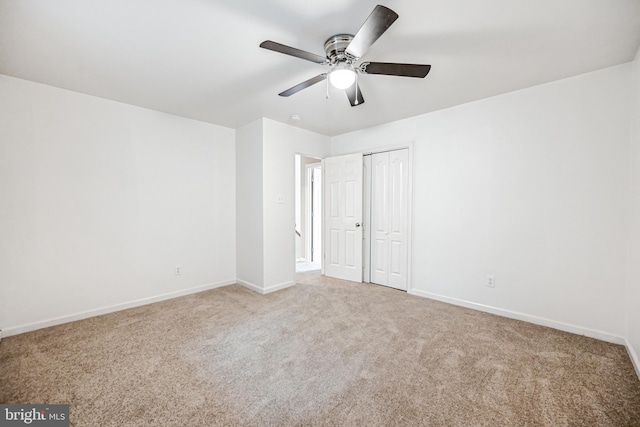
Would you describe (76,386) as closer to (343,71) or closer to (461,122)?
(343,71)

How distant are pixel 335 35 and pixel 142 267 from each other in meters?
3.34

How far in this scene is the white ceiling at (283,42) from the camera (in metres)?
1.63

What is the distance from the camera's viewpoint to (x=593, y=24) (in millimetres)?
1779

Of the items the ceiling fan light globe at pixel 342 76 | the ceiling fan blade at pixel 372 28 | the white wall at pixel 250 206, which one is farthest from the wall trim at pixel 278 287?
the ceiling fan blade at pixel 372 28

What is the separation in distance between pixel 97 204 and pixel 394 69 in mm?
3337

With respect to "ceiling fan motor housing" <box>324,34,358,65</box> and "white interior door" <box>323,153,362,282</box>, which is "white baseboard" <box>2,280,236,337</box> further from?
"ceiling fan motor housing" <box>324,34,358,65</box>

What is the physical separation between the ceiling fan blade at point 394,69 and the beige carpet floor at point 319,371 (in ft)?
7.02

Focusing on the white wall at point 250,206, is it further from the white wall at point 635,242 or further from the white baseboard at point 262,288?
the white wall at point 635,242

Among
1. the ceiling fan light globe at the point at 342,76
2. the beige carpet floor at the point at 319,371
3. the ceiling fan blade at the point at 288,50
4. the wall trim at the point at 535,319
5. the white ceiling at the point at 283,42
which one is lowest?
the beige carpet floor at the point at 319,371

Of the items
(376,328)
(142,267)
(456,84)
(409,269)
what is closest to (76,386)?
(142,267)

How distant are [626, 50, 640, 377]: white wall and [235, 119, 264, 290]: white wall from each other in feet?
11.9

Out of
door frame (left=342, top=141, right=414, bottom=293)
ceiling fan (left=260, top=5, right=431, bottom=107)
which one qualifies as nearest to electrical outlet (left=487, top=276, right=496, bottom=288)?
door frame (left=342, top=141, right=414, bottom=293)

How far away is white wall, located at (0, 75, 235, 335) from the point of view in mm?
2533

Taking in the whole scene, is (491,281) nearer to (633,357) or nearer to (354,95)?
(633,357)
